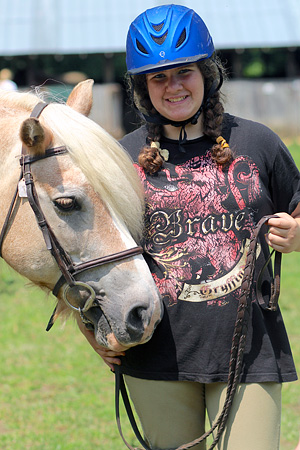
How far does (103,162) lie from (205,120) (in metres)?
0.49

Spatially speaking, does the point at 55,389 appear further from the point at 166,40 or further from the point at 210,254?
the point at 166,40

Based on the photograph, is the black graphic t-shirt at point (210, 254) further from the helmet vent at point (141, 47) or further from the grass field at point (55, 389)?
the grass field at point (55, 389)

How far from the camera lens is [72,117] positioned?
7.43 feet

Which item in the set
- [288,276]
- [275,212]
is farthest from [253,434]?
[288,276]

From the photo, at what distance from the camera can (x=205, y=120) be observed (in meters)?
2.38

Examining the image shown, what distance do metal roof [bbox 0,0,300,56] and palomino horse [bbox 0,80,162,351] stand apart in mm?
18351

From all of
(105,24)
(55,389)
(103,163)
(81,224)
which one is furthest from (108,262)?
(105,24)

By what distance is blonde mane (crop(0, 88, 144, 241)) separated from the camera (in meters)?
2.15

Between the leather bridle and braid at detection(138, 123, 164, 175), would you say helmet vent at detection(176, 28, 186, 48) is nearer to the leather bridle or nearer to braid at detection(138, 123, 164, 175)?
braid at detection(138, 123, 164, 175)

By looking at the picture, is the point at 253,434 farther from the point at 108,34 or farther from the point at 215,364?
the point at 108,34

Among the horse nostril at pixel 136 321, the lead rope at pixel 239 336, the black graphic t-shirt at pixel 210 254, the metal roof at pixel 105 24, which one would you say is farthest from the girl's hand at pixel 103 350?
the metal roof at pixel 105 24

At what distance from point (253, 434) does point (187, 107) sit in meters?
1.27

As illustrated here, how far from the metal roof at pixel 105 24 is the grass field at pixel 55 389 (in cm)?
1518

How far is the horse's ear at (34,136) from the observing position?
208 cm
